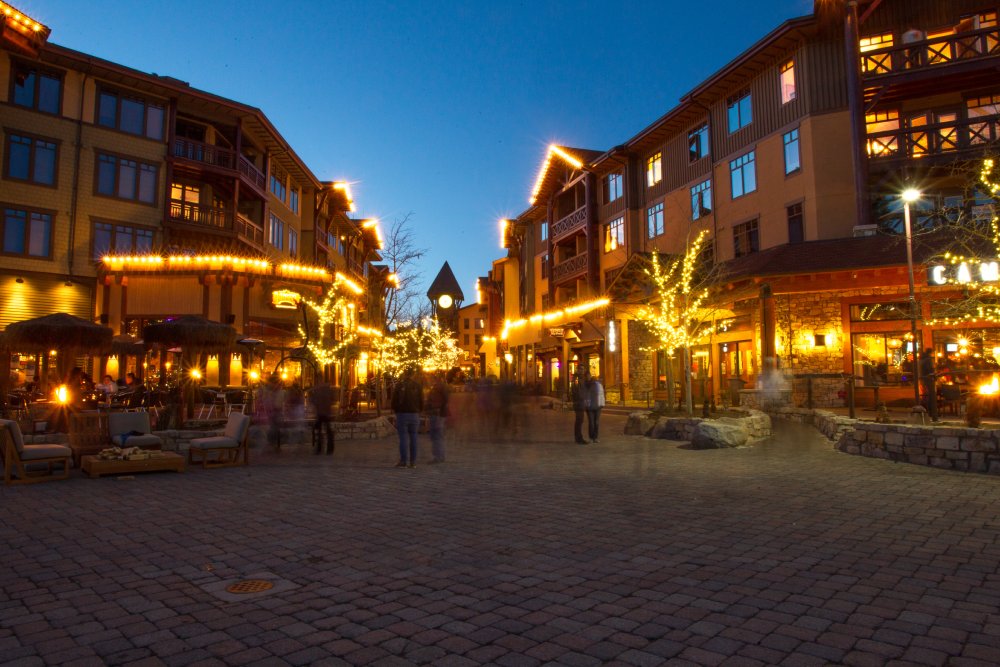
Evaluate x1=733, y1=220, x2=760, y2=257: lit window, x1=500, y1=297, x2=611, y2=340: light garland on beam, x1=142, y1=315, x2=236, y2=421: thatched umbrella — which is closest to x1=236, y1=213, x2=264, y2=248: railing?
x1=142, y1=315, x2=236, y2=421: thatched umbrella

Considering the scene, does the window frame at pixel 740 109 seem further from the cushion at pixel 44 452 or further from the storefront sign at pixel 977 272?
the cushion at pixel 44 452

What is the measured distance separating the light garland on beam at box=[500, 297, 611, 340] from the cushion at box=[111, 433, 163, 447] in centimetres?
2002

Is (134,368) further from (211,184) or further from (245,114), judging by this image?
(245,114)

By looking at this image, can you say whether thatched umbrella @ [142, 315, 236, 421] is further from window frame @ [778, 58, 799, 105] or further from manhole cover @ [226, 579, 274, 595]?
window frame @ [778, 58, 799, 105]

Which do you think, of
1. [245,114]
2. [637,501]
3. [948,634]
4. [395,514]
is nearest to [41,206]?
[245,114]

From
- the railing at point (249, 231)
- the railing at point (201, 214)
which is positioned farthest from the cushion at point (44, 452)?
the railing at point (249, 231)

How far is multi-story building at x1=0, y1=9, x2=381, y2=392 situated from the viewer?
2314 centimetres

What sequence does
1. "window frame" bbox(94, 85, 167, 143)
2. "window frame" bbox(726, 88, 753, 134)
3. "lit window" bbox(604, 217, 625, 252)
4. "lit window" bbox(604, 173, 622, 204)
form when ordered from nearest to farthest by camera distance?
1. "window frame" bbox(726, 88, 753, 134)
2. "window frame" bbox(94, 85, 167, 143)
3. "lit window" bbox(604, 217, 625, 252)
4. "lit window" bbox(604, 173, 622, 204)

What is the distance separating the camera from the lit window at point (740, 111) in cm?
2359

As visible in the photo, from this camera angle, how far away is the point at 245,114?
27781 mm

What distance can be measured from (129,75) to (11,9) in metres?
5.08

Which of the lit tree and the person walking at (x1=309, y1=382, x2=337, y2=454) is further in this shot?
the lit tree

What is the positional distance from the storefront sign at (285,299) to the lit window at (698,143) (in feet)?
57.2

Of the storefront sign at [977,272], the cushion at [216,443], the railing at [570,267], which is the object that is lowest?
the cushion at [216,443]
